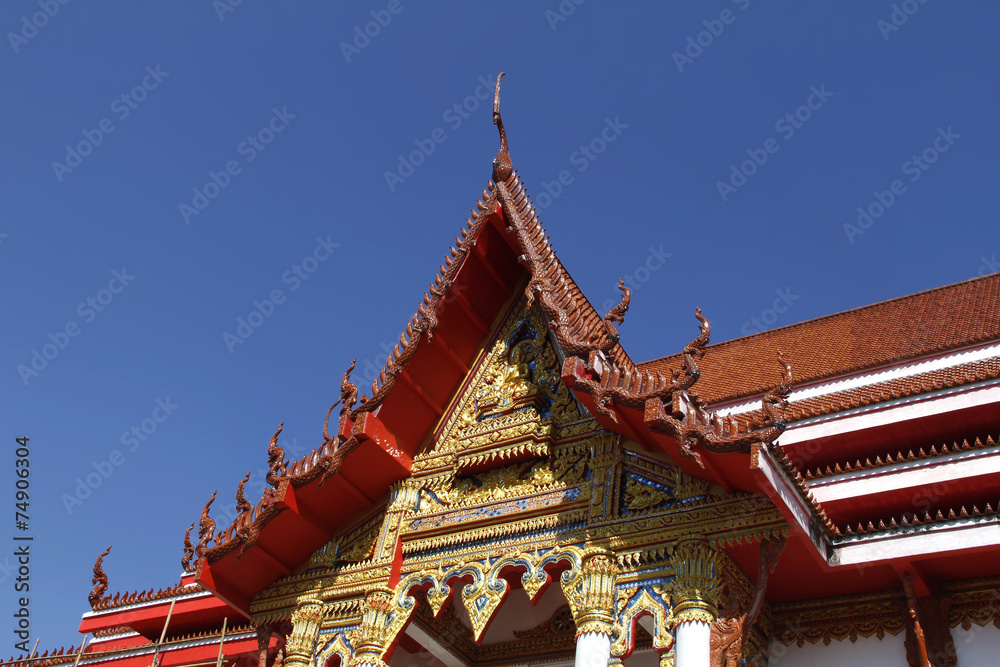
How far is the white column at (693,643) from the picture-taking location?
22.5ft

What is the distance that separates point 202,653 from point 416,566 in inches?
158

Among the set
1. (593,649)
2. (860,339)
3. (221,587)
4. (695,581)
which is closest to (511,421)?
(593,649)

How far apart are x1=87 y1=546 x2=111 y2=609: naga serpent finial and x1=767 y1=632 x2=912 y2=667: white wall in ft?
30.2

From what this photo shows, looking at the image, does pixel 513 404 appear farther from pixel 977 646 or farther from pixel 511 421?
pixel 977 646

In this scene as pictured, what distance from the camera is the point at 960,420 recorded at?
8.28 m

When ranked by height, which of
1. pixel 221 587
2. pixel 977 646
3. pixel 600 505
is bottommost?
pixel 977 646

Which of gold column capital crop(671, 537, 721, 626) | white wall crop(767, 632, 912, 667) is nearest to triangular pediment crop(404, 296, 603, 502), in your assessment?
gold column capital crop(671, 537, 721, 626)

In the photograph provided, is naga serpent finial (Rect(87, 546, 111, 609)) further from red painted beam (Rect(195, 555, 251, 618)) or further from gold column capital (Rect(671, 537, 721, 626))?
gold column capital (Rect(671, 537, 721, 626))

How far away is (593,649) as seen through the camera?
7.40 m

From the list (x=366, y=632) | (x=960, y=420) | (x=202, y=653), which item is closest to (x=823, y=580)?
(x=960, y=420)

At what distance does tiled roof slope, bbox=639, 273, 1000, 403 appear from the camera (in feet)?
34.4

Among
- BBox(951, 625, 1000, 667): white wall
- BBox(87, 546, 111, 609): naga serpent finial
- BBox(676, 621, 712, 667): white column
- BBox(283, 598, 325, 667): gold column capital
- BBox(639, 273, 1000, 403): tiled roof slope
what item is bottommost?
BBox(676, 621, 712, 667): white column

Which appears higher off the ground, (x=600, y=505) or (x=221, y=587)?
(x=600, y=505)

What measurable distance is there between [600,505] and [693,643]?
1532 millimetres
